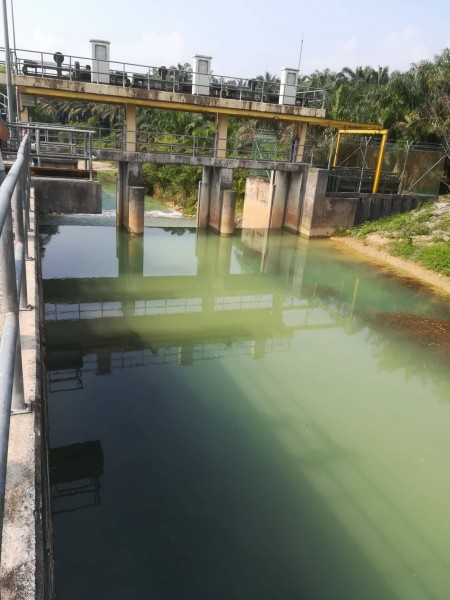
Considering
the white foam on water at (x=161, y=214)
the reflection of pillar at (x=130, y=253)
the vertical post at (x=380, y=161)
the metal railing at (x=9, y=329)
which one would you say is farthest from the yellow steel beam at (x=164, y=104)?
the metal railing at (x=9, y=329)

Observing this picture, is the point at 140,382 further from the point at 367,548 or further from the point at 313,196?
the point at 313,196

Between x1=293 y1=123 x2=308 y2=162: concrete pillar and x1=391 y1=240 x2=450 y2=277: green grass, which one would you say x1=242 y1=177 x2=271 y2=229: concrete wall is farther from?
x1=391 y1=240 x2=450 y2=277: green grass

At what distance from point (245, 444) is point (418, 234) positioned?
478 inches

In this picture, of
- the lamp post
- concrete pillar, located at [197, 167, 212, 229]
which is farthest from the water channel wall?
the lamp post

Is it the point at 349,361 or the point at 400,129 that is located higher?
the point at 400,129

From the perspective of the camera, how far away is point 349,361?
27.9ft

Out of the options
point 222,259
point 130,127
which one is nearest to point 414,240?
point 222,259

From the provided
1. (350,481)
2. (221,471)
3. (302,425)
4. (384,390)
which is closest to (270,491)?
(221,471)

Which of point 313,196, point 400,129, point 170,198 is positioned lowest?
point 170,198

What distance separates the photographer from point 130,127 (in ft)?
50.7

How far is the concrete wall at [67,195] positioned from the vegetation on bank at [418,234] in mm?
9430

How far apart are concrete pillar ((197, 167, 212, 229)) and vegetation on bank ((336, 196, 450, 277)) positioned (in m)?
4.91

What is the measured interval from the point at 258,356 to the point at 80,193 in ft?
13.3

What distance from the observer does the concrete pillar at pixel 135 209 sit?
600 inches
